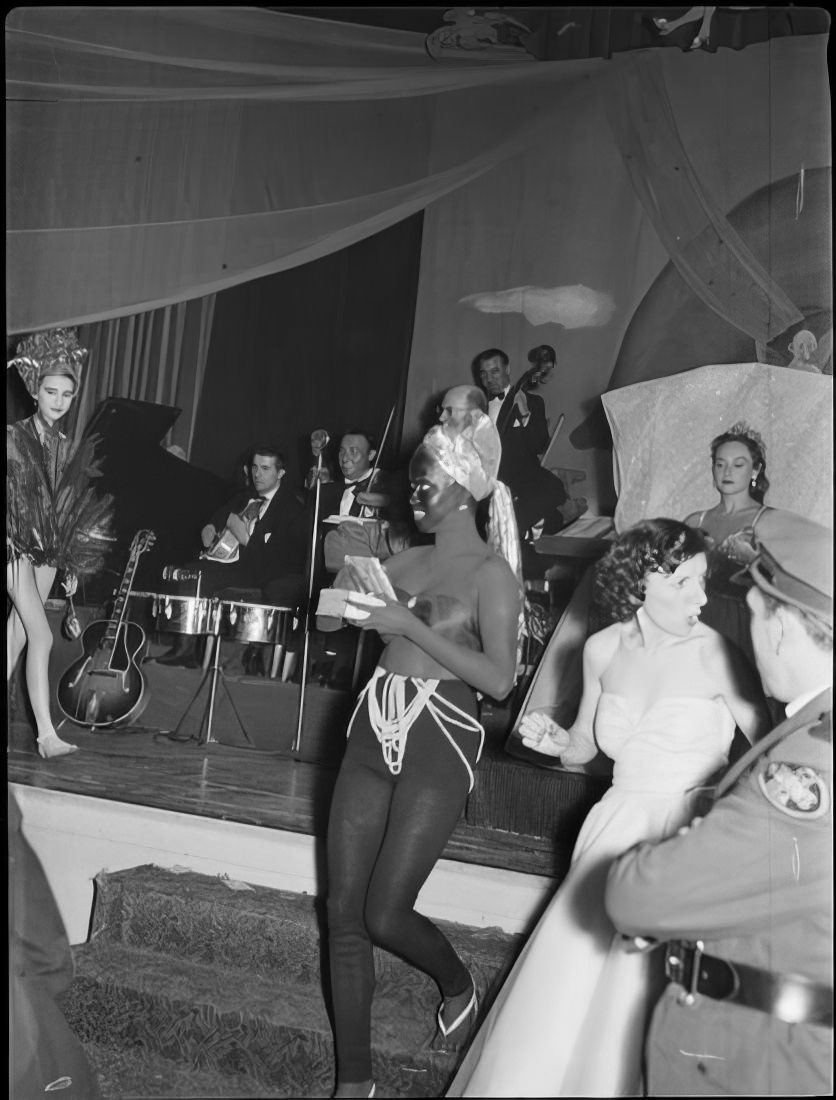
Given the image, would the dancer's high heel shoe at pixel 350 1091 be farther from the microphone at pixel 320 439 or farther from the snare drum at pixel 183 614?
the microphone at pixel 320 439

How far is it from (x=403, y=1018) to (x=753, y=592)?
122cm

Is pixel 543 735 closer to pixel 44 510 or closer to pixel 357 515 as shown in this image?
pixel 357 515

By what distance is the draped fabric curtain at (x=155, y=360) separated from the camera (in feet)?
10.2

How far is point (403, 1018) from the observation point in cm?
259

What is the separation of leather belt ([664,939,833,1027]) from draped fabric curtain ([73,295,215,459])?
5.90ft

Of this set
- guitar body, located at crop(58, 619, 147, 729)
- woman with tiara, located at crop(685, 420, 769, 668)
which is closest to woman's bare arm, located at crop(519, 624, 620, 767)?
woman with tiara, located at crop(685, 420, 769, 668)

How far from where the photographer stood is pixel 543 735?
2.60 meters

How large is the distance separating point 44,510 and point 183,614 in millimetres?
491

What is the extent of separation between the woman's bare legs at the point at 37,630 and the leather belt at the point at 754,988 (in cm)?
174

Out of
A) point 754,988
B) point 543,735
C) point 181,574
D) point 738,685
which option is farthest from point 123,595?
point 754,988

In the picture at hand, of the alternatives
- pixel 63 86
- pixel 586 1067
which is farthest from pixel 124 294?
pixel 586 1067

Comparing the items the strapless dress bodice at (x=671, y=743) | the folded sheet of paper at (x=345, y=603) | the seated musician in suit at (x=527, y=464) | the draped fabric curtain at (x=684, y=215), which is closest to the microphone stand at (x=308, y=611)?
the folded sheet of paper at (x=345, y=603)

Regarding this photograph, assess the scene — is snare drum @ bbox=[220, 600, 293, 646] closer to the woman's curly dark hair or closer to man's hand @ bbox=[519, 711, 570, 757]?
man's hand @ bbox=[519, 711, 570, 757]

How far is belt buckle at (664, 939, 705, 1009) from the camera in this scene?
2.13 meters
